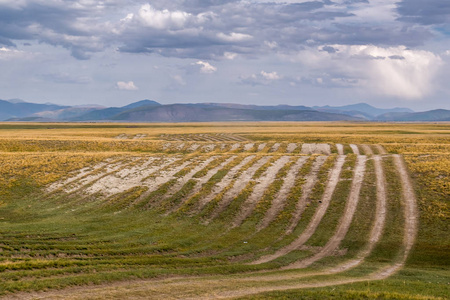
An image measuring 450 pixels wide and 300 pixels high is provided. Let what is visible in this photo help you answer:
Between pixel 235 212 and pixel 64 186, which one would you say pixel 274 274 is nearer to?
pixel 235 212

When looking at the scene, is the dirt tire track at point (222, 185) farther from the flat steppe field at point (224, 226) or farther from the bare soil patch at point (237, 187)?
the bare soil patch at point (237, 187)

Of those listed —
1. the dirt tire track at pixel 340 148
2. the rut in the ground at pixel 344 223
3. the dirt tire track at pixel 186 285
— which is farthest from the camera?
the dirt tire track at pixel 340 148

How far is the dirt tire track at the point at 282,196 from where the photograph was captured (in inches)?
1953

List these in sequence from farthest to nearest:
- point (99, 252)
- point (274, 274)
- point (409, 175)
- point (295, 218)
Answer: point (409, 175) < point (295, 218) < point (99, 252) < point (274, 274)

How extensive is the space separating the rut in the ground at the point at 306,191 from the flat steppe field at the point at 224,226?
10.5 inches

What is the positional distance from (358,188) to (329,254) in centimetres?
2113

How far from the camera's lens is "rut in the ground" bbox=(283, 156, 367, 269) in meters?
36.7

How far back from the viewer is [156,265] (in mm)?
32500

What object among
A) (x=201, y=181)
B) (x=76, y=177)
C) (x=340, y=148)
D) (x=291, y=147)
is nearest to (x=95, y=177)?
(x=76, y=177)

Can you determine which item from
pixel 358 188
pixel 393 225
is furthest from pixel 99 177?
pixel 393 225

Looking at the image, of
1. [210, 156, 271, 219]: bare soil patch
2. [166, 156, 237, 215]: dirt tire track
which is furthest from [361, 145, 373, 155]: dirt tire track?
[166, 156, 237, 215]: dirt tire track

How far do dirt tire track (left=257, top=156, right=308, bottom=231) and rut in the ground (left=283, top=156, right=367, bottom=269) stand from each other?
7.47 meters

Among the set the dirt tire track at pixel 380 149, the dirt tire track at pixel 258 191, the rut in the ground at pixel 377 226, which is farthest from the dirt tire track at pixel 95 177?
the dirt tire track at pixel 380 149

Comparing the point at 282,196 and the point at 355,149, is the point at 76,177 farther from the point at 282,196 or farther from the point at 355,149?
the point at 355,149
